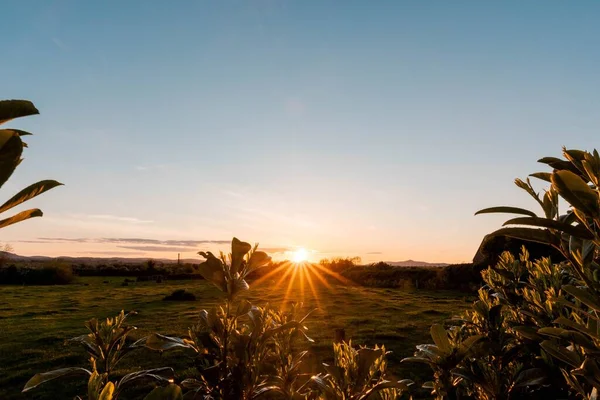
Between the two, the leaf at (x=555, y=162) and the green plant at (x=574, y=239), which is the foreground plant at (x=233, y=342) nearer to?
the green plant at (x=574, y=239)

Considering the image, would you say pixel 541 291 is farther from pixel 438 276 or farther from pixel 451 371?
pixel 438 276

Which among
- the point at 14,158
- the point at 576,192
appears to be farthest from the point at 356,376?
the point at 14,158

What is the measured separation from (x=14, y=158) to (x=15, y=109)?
178mm

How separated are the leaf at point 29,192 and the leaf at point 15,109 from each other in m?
0.21

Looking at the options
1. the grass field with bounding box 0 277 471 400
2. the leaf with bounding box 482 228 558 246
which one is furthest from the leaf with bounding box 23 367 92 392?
the grass field with bounding box 0 277 471 400

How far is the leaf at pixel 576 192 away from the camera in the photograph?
46.4 inches

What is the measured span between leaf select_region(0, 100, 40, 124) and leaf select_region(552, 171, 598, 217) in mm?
1475

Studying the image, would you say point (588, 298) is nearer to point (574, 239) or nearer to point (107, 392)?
point (574, 239)

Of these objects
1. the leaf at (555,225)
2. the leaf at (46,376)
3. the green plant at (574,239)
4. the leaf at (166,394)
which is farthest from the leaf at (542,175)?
the leaf at (46,376)

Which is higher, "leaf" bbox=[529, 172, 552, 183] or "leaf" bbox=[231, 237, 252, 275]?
"leaf" bbox=[529, 172, 552, 183]

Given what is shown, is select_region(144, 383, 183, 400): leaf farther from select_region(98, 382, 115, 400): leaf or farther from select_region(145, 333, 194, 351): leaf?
select_region(145, 333, 194, 351): leaf

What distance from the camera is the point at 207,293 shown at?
23.7 meters

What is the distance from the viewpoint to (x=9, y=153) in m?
0.87

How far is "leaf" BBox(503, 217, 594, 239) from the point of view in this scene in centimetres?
128
